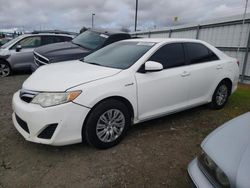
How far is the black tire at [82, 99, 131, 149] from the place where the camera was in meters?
3.10

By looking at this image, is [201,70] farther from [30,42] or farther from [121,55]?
[30,42]

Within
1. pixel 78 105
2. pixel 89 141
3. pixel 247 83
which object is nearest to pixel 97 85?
pixel 78 105

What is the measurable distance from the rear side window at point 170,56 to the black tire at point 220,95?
1259 millimetres

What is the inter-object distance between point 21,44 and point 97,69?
679 centimetres

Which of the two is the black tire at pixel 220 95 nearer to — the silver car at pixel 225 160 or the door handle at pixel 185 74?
the door handle at pixel 185 74

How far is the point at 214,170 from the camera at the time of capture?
1.78 meters

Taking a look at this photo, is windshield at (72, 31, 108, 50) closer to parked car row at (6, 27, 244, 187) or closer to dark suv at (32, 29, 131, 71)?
dark suv at (32, 29, 131, 71)

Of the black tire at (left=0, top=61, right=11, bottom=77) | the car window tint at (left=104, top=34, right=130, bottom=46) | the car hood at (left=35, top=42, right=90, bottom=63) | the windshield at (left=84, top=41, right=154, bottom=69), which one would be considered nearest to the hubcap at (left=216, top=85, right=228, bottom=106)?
the windshield at (left=84, top=41, right=154, bottom=69)

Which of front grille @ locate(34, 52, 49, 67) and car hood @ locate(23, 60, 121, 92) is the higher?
car hood @ locate(23, 60, 121, 92)

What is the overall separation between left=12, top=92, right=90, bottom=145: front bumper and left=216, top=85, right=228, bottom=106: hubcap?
10.5ft

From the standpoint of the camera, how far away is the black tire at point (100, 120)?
310 cm

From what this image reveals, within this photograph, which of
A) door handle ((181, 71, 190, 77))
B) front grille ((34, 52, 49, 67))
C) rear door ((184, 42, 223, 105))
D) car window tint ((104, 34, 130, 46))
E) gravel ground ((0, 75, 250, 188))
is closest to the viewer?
gravel ground ((0, 75, 250, 188))

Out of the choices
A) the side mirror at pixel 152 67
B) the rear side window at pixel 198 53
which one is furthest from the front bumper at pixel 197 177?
the rear side window at pixel 198 53

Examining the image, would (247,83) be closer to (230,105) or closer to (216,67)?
(230,105)
